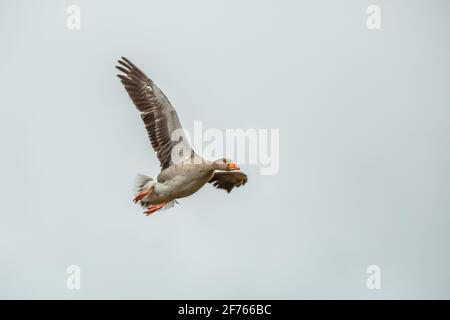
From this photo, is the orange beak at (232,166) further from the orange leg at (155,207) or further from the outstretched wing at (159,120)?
the orange leg at (155,207)

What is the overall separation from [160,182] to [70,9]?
4631 mm

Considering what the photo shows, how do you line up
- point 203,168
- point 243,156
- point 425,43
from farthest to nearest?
point 425,43 → point 243,156 → point 203,168

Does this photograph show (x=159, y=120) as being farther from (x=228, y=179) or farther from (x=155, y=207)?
(x=228, y=179)

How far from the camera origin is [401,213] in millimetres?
19719

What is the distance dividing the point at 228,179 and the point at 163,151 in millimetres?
1181

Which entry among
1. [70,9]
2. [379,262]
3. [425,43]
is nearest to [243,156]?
[70,9]

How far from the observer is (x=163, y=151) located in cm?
1247

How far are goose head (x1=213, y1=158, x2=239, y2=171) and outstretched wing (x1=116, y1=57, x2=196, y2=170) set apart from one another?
18.5 inches

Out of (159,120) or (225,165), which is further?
(159,120)

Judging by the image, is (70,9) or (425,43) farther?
(425,43)

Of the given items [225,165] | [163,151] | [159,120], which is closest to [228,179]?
[163,151]

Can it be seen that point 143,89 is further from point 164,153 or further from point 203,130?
point 203,130

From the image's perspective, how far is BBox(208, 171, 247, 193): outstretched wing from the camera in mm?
13016

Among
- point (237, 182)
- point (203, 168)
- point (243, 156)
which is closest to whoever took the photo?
point (203, 168)
